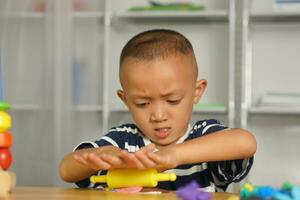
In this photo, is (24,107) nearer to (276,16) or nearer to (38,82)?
(38,82)

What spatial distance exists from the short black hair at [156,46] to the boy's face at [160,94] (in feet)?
0.04

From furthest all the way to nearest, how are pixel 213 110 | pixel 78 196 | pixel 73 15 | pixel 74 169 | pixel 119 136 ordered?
pixel 213 110 → pixel 73 15 → pixel 119 136 → pixel 74 169 → pixel 78 196

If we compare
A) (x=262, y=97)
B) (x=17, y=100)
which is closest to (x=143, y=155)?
(x=17, y=100)

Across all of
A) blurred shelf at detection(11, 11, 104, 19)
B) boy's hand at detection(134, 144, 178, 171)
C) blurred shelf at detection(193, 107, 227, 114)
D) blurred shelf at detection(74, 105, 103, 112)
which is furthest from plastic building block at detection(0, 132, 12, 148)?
blurred shelf at detection(193, 107, 227, 114)

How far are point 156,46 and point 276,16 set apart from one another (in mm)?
1757

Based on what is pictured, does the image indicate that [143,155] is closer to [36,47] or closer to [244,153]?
[244,153]

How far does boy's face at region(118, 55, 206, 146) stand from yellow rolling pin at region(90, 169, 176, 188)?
0.20 meters

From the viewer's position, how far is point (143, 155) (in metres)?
0.82

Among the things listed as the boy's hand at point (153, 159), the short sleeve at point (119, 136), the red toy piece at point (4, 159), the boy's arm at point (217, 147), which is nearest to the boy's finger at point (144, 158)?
the boy's hand at point (153, 159)

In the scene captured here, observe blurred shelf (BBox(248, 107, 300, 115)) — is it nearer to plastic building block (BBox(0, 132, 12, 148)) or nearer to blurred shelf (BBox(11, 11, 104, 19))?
blurred shelf (BBox(11, 11, 104, 19))

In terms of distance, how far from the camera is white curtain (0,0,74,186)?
7.55 feet

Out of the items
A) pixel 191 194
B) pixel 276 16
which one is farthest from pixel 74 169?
pixel 276 16

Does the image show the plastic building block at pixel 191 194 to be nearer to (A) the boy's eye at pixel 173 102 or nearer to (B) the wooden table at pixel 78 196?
(B) the wooden table at pixel 78 196

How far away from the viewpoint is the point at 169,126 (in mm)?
1090
